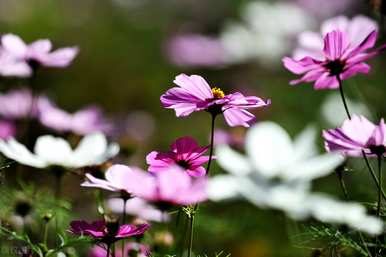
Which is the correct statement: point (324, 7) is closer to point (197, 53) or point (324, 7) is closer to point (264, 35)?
point (264, 35)

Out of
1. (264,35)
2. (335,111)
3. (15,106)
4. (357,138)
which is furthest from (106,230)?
(264,35)

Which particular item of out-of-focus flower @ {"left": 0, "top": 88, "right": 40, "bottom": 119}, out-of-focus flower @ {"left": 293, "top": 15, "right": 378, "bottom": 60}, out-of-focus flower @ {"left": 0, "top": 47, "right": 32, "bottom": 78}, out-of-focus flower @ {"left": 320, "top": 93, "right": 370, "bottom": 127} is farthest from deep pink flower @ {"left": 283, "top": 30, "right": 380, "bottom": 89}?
out-of-focus flower @ {"left": 320, "top": 93, "right": 370, "bottom": 127}

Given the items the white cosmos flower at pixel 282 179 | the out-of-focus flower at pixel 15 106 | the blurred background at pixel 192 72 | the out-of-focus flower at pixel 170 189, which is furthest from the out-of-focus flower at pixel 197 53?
the out-of-focus flower at pixel 170 189

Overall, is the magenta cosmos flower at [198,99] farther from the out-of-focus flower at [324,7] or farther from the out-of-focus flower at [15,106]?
the out-of-focus flower at [324,7]

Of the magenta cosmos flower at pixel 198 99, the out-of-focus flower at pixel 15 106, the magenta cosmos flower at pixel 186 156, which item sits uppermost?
the out-of-focus flower at pixel 15 106

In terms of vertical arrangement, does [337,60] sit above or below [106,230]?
above

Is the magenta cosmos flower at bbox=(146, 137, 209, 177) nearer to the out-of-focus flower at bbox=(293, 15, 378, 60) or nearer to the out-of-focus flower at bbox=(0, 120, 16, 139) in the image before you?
the out-of-focus flower at bbox=(293, 15, 378, 60)
